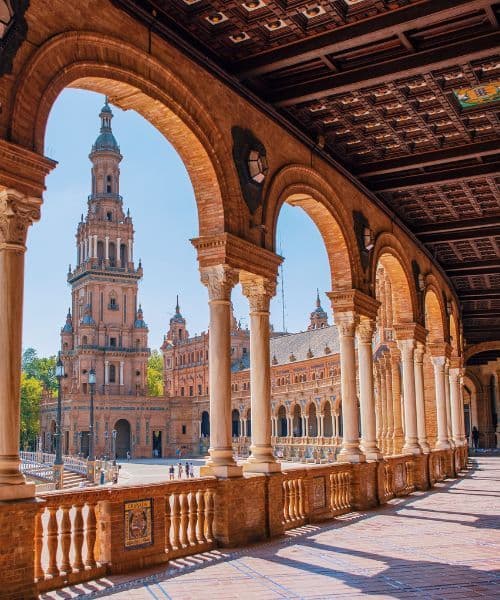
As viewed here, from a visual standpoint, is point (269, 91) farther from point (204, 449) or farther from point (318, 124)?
point (204, 449)

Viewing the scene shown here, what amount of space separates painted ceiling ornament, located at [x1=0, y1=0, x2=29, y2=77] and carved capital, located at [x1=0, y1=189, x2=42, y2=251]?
1.17 metres

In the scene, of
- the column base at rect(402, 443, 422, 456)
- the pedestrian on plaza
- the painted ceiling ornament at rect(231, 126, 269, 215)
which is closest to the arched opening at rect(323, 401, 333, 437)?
the pedestrian on plaza

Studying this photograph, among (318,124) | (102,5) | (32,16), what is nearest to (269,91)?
(318,124)

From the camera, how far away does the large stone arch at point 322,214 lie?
12.2 metres

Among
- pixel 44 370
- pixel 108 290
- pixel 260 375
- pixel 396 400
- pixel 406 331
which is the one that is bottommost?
pixel 260 375

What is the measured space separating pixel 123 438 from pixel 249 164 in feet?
239

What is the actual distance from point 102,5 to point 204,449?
77.1 meters

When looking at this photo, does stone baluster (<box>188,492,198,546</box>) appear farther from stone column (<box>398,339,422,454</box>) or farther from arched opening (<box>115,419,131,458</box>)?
arched opening (<box>115,419,131,458</box>)

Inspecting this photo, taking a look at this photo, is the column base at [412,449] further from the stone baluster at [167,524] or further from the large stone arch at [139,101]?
the stone baluster at [167,524]

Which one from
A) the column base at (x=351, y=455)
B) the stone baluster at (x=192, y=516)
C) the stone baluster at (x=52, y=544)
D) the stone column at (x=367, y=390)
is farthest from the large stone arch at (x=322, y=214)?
the stone baluster at (x=52, y=544)

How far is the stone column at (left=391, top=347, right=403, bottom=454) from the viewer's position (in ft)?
107

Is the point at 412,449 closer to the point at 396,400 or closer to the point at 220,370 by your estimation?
the point at 220,370

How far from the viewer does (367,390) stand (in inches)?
627

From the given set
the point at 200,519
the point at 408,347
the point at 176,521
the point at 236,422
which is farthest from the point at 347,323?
the point at 236,422
